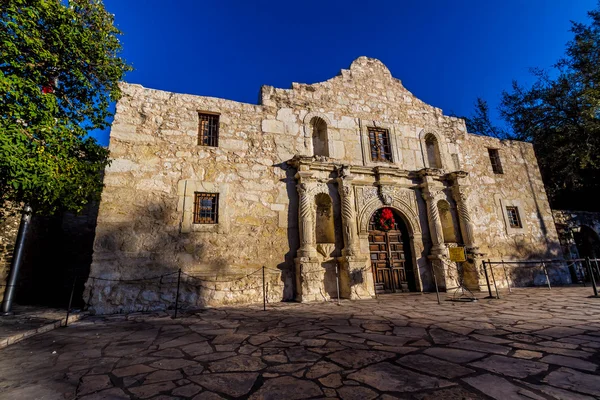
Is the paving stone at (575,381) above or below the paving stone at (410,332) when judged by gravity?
below

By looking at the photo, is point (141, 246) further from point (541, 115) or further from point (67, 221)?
point (541, 115)

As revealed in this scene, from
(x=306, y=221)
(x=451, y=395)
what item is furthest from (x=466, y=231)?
(x=451, y=395)

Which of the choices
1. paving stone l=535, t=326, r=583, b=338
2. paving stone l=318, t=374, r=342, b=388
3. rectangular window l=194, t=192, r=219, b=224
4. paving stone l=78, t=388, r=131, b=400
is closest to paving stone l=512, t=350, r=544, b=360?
paving stone l=535, t=326, r=583, b=338

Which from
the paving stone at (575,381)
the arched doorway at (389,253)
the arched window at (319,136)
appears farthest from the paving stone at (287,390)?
the arched window at (319,136)

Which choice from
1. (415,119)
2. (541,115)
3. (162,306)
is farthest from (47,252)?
(541,115)

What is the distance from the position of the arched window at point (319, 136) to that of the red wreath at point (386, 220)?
272 cm

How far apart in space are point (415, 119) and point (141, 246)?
1001 cm

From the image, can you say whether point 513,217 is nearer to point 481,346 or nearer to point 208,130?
point 481,346

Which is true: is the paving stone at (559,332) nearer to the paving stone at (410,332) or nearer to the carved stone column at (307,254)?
the paving stone at (410,332)

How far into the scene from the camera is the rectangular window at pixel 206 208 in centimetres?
735

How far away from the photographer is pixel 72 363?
2967 millimetres

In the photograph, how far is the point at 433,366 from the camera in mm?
2512

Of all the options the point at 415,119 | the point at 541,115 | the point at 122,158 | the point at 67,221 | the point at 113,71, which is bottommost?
the point at 67,221

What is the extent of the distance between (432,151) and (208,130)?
8.30 m
